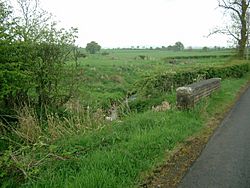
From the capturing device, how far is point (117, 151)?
5410 mm

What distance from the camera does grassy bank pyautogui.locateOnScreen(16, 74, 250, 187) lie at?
443 cm

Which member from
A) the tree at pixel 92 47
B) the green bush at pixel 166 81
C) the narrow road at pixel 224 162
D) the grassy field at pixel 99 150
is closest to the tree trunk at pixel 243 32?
the green bush at pixel 166 81

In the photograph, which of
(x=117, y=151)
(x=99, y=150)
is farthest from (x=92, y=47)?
(x=117, y=151)

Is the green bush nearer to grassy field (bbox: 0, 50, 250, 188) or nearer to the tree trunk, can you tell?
grassy field (bbox: 0, 50, 250, 188)

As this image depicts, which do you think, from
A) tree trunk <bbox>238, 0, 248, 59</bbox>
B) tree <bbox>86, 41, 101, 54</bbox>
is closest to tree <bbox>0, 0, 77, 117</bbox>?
tree trunk <bbox>238, 0, 248, 59</bbox>

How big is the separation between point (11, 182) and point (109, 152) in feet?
5.77

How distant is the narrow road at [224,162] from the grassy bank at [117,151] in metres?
0.64

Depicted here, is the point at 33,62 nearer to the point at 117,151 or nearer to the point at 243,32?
the point at 117,151

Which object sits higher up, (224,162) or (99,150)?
(99,150)

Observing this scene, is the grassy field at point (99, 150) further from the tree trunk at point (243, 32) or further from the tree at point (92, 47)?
the tree at point (92, 47)

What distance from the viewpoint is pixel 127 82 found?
28.2 m

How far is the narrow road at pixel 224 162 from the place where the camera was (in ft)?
14.7

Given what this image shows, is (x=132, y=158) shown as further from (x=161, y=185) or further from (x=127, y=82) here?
(x=127, y=82)

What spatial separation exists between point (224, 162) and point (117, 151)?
6.56 ft
